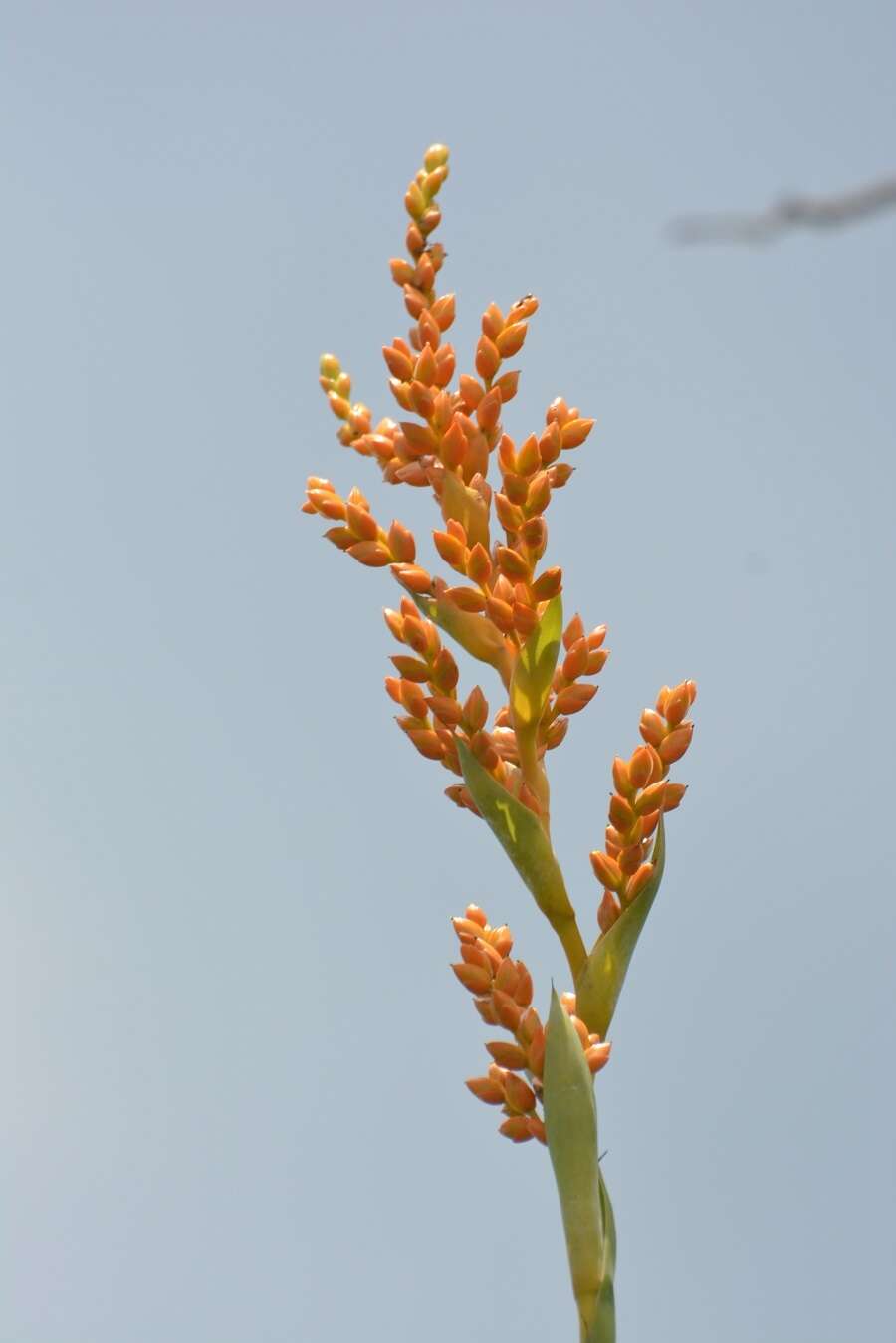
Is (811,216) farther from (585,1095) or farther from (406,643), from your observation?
(585,1095)

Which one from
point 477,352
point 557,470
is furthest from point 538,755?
point 477,352

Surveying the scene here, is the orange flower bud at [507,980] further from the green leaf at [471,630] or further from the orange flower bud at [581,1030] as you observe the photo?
the green leaf at [471,630]

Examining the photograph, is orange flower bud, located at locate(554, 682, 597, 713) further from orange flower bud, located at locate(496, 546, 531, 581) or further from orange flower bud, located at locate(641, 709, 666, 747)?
orange flower bud, located at locate(496, 546, 531, 581)

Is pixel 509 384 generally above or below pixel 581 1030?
above

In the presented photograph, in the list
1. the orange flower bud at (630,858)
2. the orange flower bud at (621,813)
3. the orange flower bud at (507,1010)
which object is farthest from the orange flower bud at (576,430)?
the orange flower bud at (507,1010)

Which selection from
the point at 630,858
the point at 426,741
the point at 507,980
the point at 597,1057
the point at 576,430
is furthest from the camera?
the point at 576,430

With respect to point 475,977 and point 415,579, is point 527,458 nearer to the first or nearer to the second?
point 415,579

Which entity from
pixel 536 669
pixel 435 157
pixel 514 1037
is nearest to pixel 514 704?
pixel 536 669
